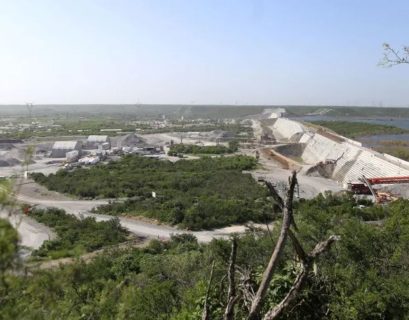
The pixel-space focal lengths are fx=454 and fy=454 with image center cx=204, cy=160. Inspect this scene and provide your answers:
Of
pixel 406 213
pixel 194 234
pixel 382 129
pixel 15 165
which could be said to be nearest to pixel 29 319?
pixel 406 213

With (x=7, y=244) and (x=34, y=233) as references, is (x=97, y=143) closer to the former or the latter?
(x=34, y=233)

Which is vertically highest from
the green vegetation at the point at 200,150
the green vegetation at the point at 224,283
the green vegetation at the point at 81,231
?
the green vegetation at the point at 224,283

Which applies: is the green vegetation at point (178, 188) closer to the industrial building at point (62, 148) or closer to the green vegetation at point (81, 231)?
the green vegetation at point (81, 231)

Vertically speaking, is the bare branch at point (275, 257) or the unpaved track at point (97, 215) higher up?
the bare branch at point (275, 257)

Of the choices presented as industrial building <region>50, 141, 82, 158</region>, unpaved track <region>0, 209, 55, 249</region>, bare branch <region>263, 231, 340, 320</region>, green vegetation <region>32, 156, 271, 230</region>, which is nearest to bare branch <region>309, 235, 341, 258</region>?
bare branch <region>263, 231, 340, 320</region>

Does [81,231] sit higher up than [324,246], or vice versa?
[324,246]

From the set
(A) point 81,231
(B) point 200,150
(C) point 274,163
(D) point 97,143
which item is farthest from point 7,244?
(D) point 97,143

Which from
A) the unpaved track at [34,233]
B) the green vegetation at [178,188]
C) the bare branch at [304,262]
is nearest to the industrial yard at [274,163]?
the unpaved track at [34,233]
